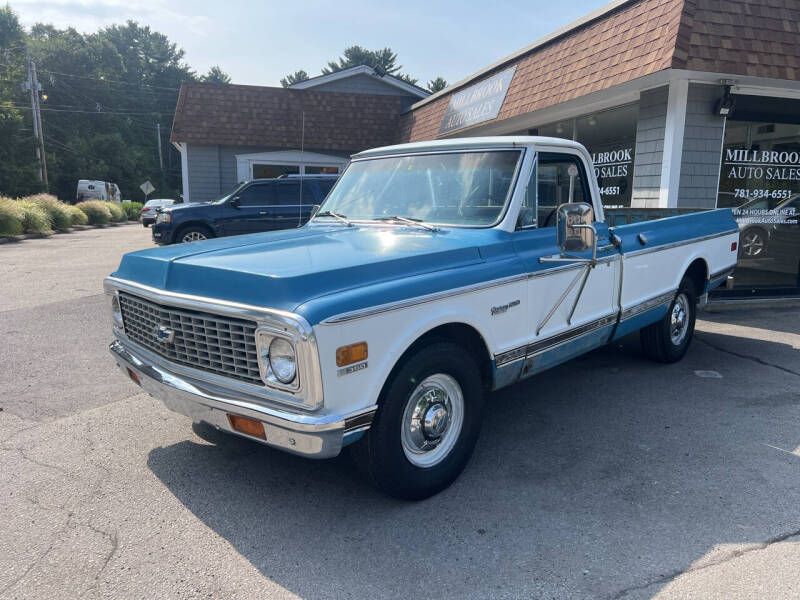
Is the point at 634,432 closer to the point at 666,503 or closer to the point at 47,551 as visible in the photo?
the point at 666,503

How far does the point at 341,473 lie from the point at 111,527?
125cm

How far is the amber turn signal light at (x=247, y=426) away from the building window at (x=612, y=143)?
25.9ft

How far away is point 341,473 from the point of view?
3498 mm

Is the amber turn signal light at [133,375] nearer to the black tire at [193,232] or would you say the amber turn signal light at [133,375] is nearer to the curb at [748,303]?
the curb at [748,303]

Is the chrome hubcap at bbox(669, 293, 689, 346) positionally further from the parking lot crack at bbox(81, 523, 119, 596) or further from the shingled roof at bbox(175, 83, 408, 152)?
the shingled roof at bbox(175, 83, 408, 152)

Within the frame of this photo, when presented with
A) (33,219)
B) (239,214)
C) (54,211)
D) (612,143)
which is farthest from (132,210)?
(612,143)

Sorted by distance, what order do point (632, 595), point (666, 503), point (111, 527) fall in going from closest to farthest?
point (632, 595)
point (111, 527)
point (666, 503)

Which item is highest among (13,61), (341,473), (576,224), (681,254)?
(13,61)

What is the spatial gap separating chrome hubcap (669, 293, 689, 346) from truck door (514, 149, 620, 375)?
1.45m

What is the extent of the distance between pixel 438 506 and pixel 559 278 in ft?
5.57

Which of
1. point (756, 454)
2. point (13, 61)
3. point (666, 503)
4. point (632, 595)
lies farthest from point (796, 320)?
point (13, 61)

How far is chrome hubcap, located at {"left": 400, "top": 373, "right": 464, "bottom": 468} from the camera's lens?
3.05m

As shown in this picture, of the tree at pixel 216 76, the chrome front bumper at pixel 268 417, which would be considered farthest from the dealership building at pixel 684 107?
A: the tree at pixel 216 76

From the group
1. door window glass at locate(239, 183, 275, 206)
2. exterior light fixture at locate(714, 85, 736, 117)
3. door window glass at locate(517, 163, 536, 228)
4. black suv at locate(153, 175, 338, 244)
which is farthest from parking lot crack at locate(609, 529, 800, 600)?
door window glass at locate(239, 183, 275, 206)
